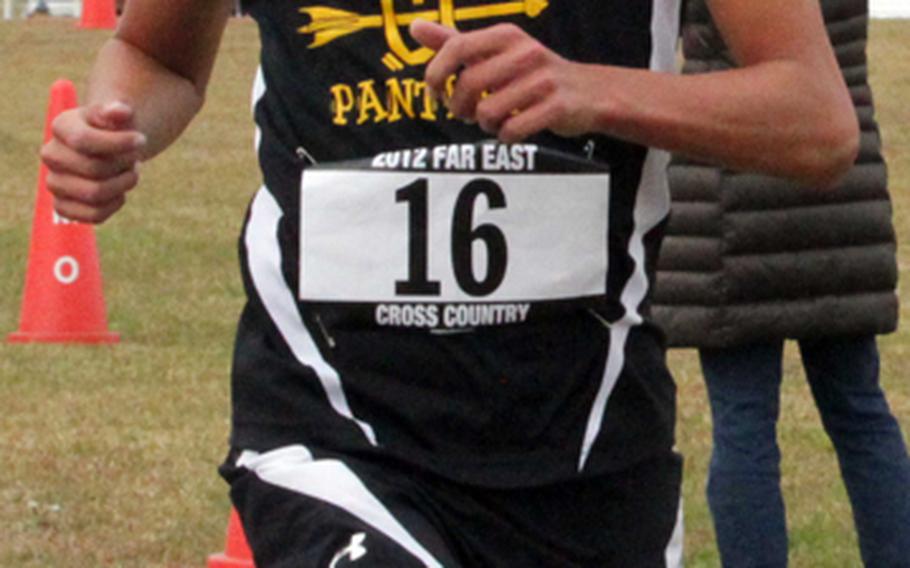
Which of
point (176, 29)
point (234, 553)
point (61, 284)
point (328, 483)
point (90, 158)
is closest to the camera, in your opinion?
point (90, 158)

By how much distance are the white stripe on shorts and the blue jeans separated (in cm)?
214

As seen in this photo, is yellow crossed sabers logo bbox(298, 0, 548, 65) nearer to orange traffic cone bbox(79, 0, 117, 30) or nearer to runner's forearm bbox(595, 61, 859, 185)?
runner's forearm bbox(595, 61, 859, 185)

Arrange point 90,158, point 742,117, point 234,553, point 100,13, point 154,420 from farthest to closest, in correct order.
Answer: point 100,13
point 154,420
point 234,553
point 90,158
point 742,117

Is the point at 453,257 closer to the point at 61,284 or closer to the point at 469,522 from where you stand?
the point at 469,522

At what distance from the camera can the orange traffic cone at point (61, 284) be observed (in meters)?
9.22

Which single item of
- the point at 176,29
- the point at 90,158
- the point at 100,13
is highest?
the point at 100,13

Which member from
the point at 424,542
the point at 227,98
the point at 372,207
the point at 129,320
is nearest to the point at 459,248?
the point at 372,207

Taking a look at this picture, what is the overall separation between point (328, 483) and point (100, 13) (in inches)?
1062

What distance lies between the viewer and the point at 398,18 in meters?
2.87

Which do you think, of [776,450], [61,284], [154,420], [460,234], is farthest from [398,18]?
[61,284]

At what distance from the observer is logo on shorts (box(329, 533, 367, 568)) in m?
2.80

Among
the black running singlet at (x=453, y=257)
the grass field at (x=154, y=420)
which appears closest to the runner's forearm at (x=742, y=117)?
the black running singlet at (x=453, y=257)

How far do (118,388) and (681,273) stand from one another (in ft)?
12.6

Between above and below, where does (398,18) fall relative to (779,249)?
above
